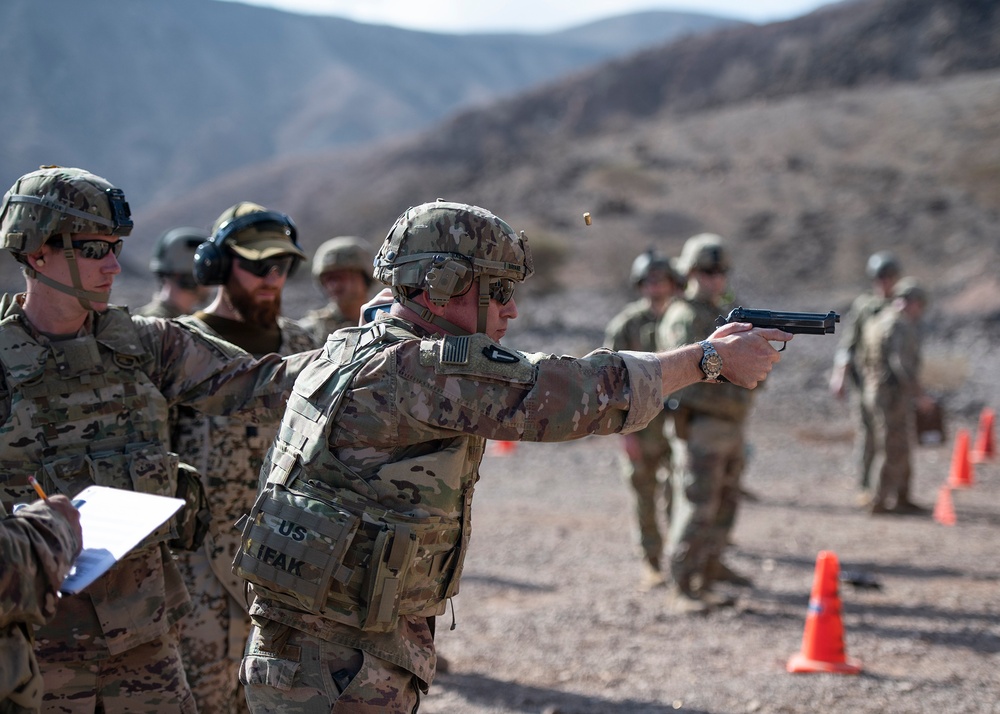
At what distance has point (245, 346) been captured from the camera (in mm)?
4387

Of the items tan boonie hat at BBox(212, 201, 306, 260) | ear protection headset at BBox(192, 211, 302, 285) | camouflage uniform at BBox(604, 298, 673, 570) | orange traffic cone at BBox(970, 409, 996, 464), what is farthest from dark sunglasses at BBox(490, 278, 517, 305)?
orange traffic cone at BBox(970, 409, 996, 464)

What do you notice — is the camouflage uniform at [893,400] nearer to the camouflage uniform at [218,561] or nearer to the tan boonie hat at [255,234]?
the tan boonie hat at [255,234]

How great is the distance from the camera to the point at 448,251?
291 centimetres

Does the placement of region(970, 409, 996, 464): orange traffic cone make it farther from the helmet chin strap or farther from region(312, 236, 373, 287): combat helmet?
the helmet chin strap

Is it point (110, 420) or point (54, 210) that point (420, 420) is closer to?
point (110, 420)

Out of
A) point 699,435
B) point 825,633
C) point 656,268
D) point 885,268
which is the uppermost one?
point 885,268

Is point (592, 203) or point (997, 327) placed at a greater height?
point (592, 203)

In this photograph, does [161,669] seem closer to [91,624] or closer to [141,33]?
[91,624]

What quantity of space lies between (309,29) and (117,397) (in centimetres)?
11406

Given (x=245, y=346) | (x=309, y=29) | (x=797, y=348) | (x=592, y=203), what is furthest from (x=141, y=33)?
(x=245, y=346)

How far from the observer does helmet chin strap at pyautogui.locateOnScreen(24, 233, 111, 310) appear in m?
3.29

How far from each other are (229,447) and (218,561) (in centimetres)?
46

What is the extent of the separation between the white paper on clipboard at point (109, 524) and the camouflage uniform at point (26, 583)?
5.1 inches

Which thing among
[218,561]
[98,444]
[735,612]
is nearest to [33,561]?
[98,444]
